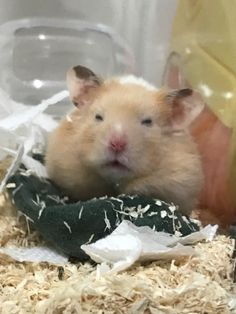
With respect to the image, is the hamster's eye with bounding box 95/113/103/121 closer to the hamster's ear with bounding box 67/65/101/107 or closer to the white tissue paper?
the hamster's ear with bounding box 67/65/101/107

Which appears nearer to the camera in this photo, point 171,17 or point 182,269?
point 182,269


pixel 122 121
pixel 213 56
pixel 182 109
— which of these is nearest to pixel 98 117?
pixel 122 121

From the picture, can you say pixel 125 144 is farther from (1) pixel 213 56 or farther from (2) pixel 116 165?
(1) pixel 213 56

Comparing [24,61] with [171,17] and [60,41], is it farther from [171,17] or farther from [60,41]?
[171,17]

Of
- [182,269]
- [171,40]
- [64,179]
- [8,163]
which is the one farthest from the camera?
[171,40]

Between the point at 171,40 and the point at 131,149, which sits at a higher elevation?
the point at 171,40

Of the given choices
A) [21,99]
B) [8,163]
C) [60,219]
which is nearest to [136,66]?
[21,99]
